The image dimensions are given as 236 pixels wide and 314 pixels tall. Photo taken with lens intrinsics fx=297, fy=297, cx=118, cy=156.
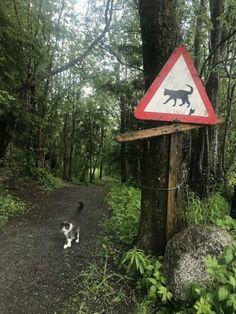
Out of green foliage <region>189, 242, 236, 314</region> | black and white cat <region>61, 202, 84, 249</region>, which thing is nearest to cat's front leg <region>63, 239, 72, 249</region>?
black and white cat <region>61, 202, 84, 249</region>

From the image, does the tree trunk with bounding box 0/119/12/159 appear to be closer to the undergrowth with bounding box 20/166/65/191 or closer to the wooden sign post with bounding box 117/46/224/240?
the undergrowth with bounding box 20/166/65/191

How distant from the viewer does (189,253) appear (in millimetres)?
3150

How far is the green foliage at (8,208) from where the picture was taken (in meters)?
6.80

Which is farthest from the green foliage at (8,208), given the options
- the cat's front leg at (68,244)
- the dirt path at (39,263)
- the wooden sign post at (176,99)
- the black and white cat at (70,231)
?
the wooden sign post at (176,99)

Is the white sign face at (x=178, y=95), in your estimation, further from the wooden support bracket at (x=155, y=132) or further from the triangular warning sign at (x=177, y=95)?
the wooden support bracket at (x=155, y=132)

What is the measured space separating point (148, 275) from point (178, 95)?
2.02 m

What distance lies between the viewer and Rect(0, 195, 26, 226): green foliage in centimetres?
680

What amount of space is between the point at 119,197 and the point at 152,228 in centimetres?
518

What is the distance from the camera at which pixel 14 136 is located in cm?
1133

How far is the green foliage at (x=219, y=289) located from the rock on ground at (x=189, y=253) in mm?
122

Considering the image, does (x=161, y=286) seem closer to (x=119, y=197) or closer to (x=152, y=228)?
(x=152, y=228)

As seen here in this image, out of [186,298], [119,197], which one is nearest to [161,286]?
[186,298]

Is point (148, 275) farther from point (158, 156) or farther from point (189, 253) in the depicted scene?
point (158, 156)

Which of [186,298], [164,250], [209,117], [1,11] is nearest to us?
[186,298]
